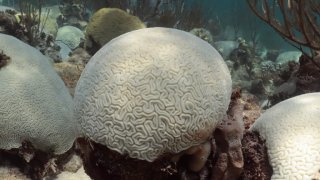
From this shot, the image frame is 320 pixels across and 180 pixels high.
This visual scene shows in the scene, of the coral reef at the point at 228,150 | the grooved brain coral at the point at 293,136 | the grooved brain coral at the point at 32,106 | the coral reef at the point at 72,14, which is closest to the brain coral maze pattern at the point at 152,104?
the coral reef at the point at 228,150

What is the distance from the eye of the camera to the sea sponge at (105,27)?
294 inches

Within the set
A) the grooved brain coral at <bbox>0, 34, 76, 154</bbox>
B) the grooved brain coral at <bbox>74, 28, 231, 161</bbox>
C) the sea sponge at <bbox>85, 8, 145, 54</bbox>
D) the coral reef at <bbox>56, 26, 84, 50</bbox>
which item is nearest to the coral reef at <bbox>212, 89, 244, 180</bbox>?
the grooved brain coral at <bbox>74, 28, 231, 161</bbox>

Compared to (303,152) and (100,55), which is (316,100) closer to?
(303,152)

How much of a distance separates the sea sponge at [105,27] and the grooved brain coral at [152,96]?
489cm

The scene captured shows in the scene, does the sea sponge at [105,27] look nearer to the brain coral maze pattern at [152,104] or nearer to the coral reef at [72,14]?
the coral reef at [72,14]

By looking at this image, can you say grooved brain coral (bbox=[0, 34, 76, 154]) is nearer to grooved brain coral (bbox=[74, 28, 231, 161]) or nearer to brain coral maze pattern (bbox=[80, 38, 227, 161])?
grooved brain coral (bbox=[74, 28, 231, 161])

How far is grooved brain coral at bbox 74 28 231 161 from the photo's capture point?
232 cm

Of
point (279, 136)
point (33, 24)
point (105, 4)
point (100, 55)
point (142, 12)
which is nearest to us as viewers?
point (279, 136)

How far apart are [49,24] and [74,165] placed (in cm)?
722

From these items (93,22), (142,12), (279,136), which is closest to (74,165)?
(279,136)

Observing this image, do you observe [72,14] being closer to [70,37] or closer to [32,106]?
[70,37]

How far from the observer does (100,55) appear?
2.77 metres

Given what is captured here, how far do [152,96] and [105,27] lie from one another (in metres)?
5.43

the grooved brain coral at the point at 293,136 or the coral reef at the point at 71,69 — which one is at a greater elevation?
the grooved brain coral at the point at 293,136
